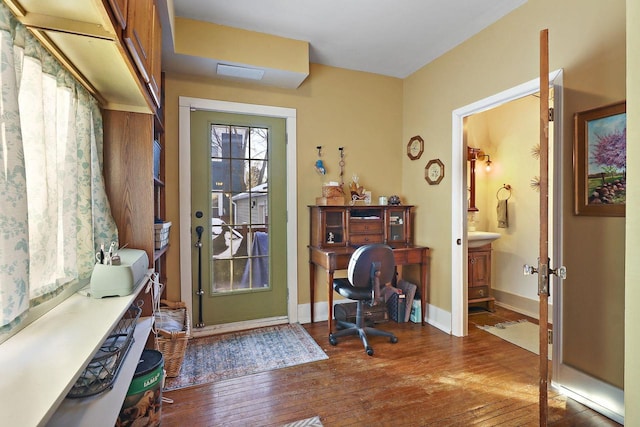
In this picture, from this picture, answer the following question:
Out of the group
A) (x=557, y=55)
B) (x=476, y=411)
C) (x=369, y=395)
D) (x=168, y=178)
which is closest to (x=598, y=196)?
(x=557, y=55)

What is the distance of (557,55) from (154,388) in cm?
315

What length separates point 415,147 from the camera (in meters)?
3.46

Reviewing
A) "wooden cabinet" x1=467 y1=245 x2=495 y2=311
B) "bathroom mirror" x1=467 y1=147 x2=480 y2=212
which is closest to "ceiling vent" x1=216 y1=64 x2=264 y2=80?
"bathroom mirror" x1=467 y1=147 x2=480 y2=212

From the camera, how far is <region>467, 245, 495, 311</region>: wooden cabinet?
11.5 ft

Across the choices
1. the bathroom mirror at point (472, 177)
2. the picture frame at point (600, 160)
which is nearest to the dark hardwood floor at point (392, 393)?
the picture frame at point (600, 160)

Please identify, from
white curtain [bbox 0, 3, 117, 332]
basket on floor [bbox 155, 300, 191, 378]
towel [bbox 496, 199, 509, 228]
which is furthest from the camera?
towel [bbox 496, 199, 509, 228]

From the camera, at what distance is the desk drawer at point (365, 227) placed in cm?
316

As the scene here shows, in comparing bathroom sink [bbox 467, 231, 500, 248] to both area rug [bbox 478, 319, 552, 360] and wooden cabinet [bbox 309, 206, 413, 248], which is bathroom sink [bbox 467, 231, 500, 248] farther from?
area rug [bbox 478, 319, 552, 360]

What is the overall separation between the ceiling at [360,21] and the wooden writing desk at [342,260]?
197 centimetres

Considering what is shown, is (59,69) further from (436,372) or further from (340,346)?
(436,372)

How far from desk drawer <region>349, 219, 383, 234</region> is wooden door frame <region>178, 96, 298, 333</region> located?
0.60m

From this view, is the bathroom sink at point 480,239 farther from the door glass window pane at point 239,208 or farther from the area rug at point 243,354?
the door glass window pane at point 239,208

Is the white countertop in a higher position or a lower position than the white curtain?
lower

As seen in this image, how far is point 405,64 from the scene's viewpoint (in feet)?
10.8
